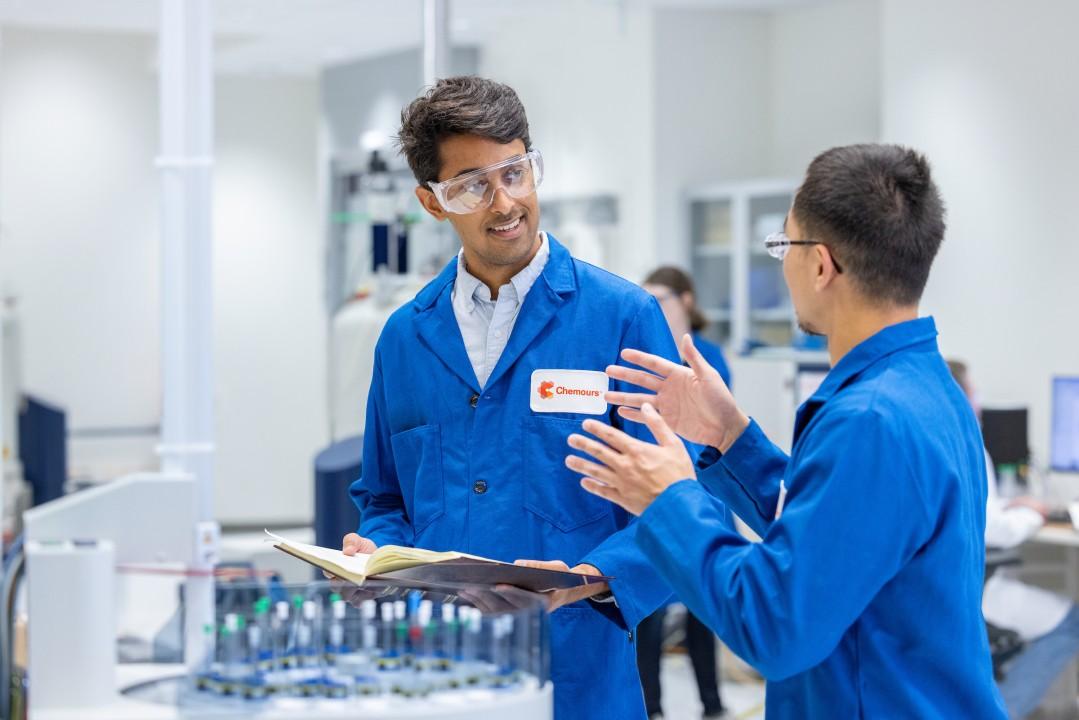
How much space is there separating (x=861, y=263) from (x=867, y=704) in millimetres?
512

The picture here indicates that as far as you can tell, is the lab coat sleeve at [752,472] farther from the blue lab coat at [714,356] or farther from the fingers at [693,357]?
the blue lab coat at [714,356]

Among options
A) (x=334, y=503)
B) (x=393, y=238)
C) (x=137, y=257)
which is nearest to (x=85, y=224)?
(x=137, y=257)

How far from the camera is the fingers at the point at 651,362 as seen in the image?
176cm

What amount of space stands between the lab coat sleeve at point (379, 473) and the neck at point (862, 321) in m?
0.82

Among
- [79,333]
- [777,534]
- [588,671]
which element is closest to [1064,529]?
[588,671]

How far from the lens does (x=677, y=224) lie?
8125mm

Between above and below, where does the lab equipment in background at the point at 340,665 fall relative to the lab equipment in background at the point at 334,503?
above

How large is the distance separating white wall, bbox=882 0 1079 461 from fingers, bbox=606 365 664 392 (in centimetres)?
423

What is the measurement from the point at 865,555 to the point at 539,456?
2.11 feet

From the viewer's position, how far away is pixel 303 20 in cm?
816

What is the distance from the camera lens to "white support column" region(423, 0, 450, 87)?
4.08 metres

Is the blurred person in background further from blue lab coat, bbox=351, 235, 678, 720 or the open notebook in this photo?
the open notebook

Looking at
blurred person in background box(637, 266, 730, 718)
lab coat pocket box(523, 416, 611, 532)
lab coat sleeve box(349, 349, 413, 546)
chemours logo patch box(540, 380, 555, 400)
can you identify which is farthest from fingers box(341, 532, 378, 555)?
blurred person in background box(637, 266, 730, 718)

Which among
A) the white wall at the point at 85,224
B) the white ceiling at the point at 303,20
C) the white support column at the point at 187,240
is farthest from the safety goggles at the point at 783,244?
the white wall at the point at 85,224
